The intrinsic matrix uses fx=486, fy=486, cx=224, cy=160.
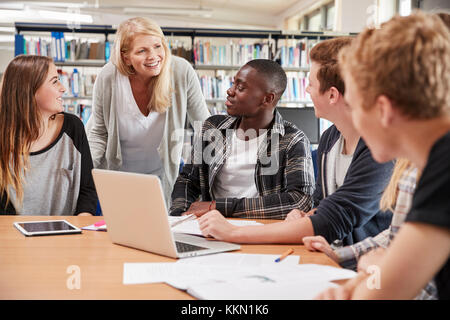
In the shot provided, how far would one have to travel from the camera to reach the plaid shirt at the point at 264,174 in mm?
1855

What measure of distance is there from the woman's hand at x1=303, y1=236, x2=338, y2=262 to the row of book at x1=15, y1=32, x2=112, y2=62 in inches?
214

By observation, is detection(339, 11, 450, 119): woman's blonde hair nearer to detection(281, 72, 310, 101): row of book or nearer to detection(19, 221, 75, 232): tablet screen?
detection(19, 221, 75, 232): tablet screen

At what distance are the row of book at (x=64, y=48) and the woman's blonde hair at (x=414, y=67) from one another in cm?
588

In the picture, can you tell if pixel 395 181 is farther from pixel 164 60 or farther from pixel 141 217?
pixel 164 60

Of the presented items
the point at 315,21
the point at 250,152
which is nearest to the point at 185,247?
the point at 250,152

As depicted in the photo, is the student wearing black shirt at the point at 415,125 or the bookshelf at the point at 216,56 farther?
the bookshelf at the point at 216,56

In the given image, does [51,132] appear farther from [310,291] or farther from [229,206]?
[310,291]

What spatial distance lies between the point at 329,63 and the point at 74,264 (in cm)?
100

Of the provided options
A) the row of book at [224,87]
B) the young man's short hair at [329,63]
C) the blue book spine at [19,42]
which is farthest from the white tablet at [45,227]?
the blue book spine at [19,42]

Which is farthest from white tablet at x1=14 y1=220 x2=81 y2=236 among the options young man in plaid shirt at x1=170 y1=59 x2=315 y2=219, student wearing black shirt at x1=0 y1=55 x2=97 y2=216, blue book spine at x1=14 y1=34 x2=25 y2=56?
blue book spine at x1=14 y1=34 x2=25 y2=56

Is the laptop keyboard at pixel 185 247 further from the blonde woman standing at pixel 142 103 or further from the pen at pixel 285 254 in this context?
the blonde woman standing at pixel 142 103

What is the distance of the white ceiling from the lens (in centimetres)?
1057

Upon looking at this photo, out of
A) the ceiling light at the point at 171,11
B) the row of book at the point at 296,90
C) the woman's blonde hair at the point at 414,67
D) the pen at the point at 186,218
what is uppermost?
the ceiling light at the point at 171,11

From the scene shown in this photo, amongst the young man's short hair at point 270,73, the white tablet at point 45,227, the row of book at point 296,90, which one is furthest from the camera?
the row of book at point 296,90
